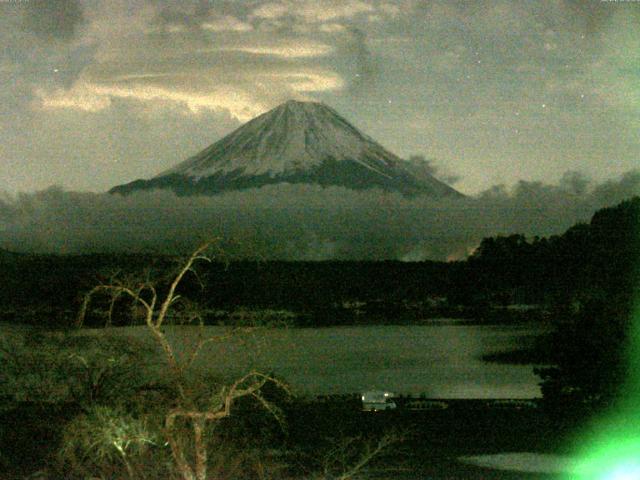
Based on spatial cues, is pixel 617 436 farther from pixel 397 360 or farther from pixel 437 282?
pixel 437 282

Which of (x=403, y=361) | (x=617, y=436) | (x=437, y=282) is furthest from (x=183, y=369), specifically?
(x=437, y=282)

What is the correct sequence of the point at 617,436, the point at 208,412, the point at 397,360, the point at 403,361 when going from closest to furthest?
the point at 208,412 < the point at 617,436 < the point at 403,361 < the point at 397,360

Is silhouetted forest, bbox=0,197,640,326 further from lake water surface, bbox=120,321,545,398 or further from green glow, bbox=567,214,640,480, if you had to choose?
green glow, bbox=567,214,640,480

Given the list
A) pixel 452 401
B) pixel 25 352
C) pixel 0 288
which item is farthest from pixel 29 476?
pixel 0 288

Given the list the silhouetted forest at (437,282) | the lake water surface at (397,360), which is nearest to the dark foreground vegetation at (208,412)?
the lake water surface at (397,360)

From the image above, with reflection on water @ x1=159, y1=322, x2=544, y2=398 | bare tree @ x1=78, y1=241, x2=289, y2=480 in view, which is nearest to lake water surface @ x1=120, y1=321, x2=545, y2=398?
reflection on water @ x1=159, y1=322, x2=544, y2=398

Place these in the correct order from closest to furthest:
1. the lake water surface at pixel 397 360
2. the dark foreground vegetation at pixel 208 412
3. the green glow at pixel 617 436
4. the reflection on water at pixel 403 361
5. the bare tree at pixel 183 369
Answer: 1. the bare tree at pixel 183 369
2. the dark foreground vegetation at pixel 208 412
3. the green glow at pixel 617 436
4. the lake water surface at pixel 397 360
5. the reflection on water at pixel 403 361

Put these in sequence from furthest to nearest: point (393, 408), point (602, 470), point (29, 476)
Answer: point (393, 408) → point (602, 470) → point (29, 476)

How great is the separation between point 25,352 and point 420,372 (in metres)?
26.1

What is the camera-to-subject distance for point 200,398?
Result: 8234 mm

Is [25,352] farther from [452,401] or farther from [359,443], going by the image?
[452,401]

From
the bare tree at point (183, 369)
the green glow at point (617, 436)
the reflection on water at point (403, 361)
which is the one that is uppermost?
the bare tree at point (183, 369)

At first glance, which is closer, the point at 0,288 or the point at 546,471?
the point at 546,471

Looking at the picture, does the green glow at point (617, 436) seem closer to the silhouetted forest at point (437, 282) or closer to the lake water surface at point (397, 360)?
the lake water surface at point (397, 360)
